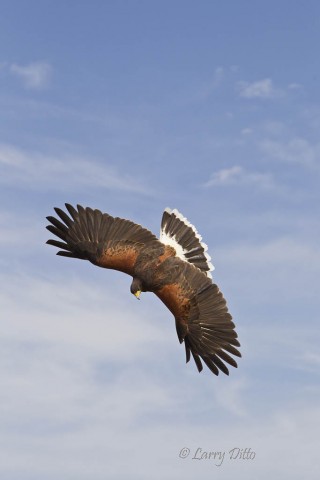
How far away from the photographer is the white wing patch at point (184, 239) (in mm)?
14750

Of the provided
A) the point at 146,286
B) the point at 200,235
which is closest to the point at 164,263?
the point at 146,286

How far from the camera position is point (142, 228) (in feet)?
46.0

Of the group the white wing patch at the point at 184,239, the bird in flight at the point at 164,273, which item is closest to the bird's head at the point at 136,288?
the bird in flight at the point at 164,273

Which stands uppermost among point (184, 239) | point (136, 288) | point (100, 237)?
point (184, 239)

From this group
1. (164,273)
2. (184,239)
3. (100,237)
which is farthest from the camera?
(184,239)

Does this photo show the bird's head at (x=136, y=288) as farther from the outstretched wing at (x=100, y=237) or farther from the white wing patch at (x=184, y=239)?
the white wing patch at (x=184, y=239)

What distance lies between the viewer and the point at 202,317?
544 inches

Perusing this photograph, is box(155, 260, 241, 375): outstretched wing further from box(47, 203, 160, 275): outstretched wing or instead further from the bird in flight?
box(47, 203, 160, 275): outstretched wing

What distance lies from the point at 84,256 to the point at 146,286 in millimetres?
1559

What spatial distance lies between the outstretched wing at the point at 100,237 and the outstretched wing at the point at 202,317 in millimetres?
949

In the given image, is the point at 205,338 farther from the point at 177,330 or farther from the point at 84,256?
the point at 84,256

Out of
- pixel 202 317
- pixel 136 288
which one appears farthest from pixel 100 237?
pixel 202 317

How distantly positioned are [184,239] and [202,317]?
189cm

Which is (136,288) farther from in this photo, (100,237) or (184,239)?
(184,239)
